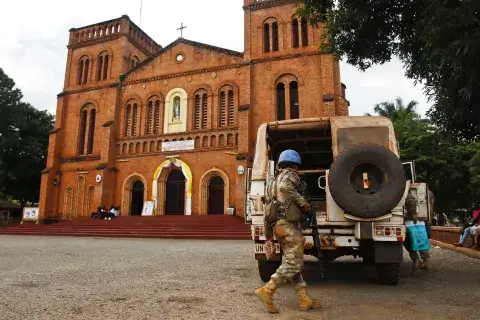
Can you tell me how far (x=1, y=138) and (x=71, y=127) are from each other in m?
6.13

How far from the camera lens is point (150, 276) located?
6.00 m

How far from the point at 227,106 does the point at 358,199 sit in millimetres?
18723

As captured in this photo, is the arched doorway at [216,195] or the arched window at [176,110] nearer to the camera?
the arched doorway at [216,195]

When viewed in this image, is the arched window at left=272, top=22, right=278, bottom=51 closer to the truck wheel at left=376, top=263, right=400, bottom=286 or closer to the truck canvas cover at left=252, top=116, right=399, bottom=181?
the truck canvas cover at left=252, top=116, right=399, bottom=181

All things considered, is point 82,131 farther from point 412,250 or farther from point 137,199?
point 412,250

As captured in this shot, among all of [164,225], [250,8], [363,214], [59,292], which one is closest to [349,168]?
[363,214]

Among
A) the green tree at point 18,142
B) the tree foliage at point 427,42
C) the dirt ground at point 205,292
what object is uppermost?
the green tree at point 18,142

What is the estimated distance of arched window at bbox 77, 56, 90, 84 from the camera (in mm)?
27594

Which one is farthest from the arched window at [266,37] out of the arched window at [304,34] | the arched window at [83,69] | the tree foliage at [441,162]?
the arched window at [83,69]

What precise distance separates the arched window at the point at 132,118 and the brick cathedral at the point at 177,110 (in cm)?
7

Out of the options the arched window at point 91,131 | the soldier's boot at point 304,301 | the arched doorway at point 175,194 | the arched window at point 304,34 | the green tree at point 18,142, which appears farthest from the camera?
the green tree at point 18,142

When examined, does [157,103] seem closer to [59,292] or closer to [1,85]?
[1,85]

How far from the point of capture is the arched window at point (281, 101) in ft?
72.4

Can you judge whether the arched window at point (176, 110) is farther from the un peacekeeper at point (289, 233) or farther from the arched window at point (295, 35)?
the un peacekeeper at point (289, 233)
